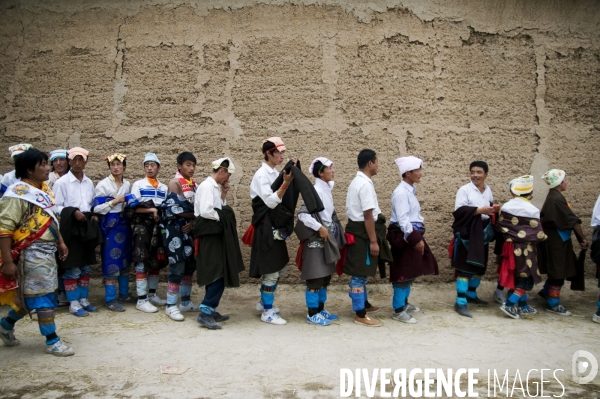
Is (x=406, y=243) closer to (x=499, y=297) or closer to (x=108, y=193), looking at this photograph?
(x=499, y=297)

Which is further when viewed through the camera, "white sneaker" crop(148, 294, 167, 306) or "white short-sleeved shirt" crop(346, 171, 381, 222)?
"white sneaker" crop(148, 294, 167, 306)

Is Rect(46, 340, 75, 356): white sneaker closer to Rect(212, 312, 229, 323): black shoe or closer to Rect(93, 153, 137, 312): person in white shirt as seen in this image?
Rect(93, 153, 137, 312): person in white shirt

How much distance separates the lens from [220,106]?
243 inches

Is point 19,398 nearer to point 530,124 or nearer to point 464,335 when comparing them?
point 464,335

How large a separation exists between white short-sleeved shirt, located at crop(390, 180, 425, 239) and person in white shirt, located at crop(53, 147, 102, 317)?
3.28 metres

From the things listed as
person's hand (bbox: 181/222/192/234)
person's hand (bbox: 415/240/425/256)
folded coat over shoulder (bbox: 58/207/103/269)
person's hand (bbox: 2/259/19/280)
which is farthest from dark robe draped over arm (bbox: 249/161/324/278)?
person's hand (bbox: 2/259/19/280)

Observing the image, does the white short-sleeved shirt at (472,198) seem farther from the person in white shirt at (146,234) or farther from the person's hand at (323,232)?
the person in white shirt at (146,234)

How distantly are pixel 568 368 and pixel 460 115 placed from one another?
3.43 meters

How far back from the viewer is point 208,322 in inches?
188

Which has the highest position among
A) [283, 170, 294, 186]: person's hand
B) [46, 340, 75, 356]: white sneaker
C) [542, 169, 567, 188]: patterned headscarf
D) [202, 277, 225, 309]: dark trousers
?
[542, 169, 567, 188]: patterned headscarf

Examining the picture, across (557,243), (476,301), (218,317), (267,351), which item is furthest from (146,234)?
(557,243)

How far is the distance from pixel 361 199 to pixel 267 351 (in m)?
1.75

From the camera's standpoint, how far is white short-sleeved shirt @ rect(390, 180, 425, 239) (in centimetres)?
495

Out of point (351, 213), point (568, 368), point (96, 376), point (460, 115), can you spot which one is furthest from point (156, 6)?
point (568, 368)
